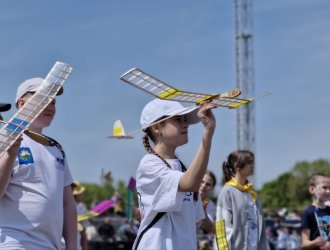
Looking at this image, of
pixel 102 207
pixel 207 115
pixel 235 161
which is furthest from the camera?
pixel 102 207

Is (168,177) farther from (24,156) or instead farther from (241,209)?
(241,209)

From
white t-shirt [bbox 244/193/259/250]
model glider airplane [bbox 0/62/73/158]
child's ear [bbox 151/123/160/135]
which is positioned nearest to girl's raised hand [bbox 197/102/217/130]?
child's ear [bbox 151/123/160/135]

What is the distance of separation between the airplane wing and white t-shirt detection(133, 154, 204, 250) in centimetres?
51

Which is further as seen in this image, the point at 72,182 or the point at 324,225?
the point at 324,225

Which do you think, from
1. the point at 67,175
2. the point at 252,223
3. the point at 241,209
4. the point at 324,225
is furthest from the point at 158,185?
the point at 324,225

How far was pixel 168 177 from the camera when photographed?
3.97 meters

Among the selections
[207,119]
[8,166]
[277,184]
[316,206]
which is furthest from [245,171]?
[277,184]

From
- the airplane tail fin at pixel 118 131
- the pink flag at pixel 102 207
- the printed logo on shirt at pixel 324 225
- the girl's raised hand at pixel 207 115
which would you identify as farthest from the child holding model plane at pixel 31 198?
the pink flag at pixel 102 207

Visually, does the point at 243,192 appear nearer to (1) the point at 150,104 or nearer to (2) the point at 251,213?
(2) the point at 251,213

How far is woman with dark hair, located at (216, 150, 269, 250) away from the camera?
6.36 meters

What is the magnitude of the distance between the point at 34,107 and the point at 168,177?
1.03m

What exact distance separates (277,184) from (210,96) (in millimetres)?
98136

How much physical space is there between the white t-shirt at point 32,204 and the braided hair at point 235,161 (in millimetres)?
3093

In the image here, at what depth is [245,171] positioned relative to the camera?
6.62 metres
